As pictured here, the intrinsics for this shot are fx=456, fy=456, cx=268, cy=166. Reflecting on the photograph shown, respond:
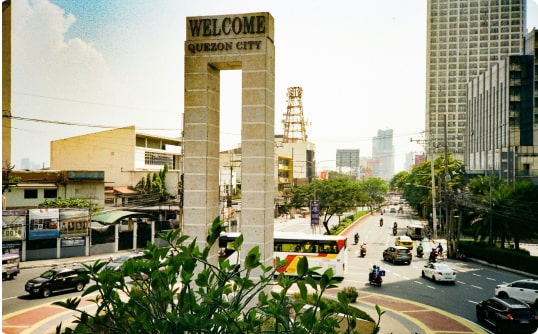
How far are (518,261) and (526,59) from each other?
2771 centimetres

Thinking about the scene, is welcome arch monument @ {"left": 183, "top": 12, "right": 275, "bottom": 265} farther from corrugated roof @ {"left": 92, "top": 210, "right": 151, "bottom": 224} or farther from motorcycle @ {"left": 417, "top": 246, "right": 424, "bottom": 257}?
motorcycle @ {"left": 417, "top": 246, "right": 424, "bottom": 257}

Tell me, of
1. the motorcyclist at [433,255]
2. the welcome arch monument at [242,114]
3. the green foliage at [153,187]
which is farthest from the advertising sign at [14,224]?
the motorcyclist at [433,255]

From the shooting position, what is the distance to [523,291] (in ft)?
52.9

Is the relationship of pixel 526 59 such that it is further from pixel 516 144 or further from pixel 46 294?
pixel 46 294

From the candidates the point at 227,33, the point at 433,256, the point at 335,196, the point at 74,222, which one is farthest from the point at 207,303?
the point at 335,196

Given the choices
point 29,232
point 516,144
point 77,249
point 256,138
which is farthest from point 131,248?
point 516,144

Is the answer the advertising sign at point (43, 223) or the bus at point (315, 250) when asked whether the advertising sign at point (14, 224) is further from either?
the bus at point (315, 250)

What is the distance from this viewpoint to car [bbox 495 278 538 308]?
52.1ft

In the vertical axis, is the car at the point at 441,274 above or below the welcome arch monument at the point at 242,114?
below

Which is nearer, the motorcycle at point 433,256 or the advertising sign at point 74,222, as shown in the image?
the motorcycle at point 433,256

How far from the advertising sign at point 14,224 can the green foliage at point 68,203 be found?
3994 mm

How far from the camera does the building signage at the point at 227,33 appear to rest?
11.1m

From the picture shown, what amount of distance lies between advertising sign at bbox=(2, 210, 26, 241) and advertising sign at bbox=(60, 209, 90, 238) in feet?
6.62

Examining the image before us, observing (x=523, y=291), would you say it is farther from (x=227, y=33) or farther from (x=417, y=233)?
(x=417, y=233)
